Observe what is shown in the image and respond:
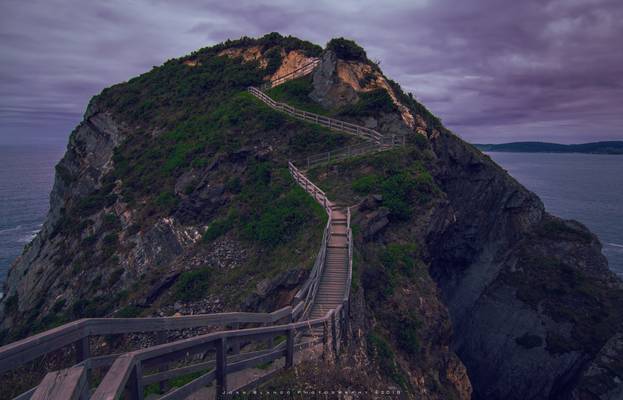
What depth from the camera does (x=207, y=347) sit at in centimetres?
603

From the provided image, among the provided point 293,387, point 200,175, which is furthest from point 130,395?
point 200,175

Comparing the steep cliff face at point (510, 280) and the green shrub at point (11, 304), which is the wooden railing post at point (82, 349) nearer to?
the steep cliff face at point (510, 280)

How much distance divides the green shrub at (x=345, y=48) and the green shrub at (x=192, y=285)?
2420 centimetres

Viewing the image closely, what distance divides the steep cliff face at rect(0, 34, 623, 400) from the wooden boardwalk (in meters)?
0.93

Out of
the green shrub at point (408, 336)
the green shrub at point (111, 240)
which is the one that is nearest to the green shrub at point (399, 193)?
the green shrub at point (408, 336)

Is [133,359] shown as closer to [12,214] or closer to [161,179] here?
[161,179]

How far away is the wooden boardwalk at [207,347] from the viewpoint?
3639mm

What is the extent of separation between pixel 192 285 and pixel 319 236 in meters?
6.82

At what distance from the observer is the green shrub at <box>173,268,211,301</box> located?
781 inches

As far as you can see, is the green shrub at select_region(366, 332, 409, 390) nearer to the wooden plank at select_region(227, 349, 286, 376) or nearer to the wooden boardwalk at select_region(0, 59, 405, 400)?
the wooden boardwalk at select_region(0, 59, 405, 400)

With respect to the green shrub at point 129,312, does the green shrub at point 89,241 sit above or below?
above

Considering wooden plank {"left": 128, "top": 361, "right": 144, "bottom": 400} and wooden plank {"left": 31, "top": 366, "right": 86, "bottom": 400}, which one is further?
wooden plank {"left": 128, "top": 361, "right": 144, "bottom": 400}

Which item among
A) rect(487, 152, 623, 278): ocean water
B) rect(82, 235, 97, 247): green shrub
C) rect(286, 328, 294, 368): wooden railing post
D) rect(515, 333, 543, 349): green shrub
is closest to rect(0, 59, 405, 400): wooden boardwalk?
rect(286, 328, 294, 368): wooden railing post

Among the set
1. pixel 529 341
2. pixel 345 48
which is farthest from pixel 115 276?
pixel 529 341
